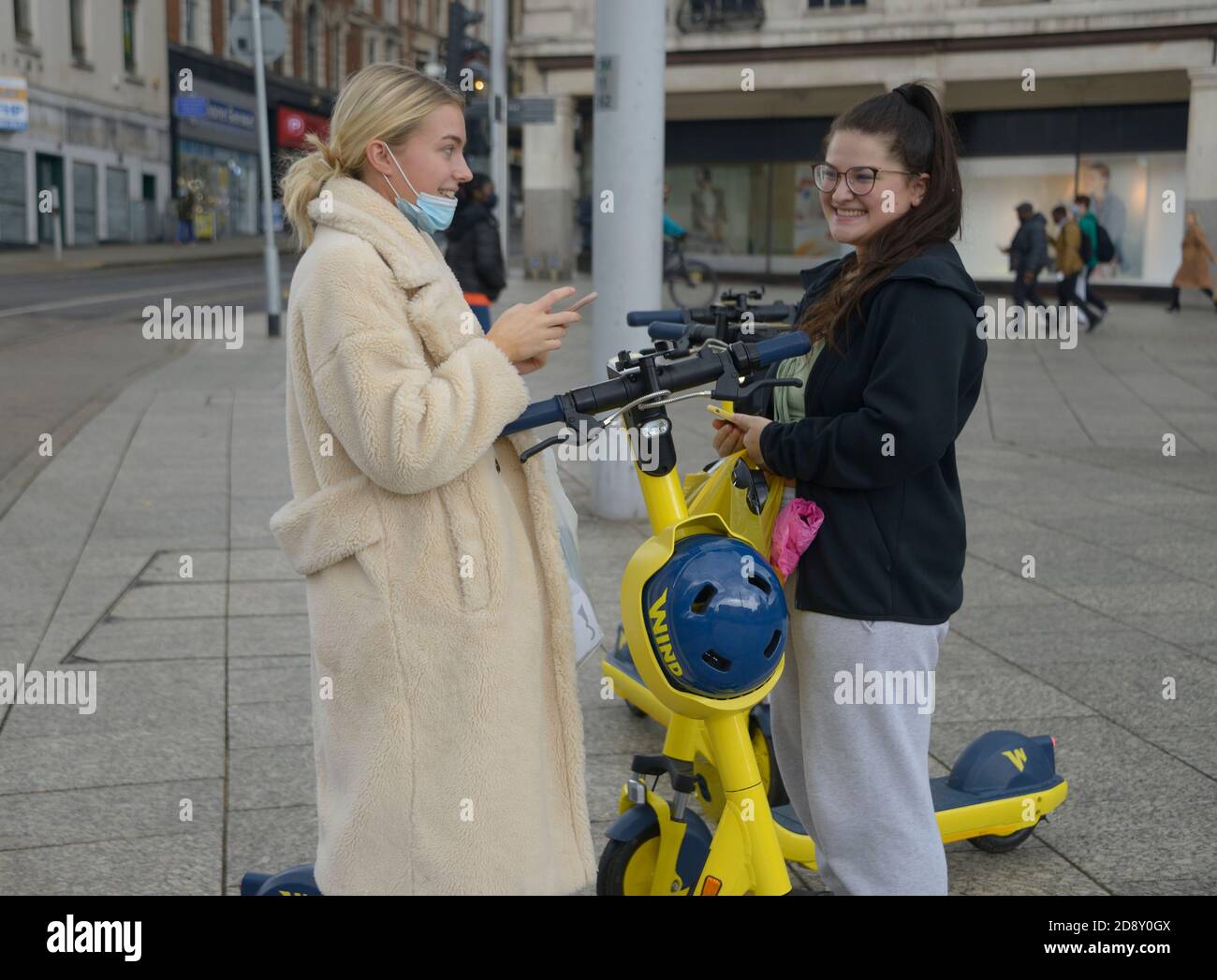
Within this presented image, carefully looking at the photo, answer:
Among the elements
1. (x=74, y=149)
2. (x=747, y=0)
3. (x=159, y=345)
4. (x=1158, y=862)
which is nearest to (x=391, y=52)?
(x=74, y=149)

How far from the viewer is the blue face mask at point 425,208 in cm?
254

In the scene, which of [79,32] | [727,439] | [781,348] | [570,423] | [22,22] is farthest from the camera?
[79,32]

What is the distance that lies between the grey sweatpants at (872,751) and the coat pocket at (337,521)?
2.73 ft

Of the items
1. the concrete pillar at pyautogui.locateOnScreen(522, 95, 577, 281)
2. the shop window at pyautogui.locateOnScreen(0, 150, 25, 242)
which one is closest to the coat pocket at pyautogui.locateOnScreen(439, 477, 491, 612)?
the concrete pillar at pyautogui.locateOnScreen(522, 95, 577, 281)

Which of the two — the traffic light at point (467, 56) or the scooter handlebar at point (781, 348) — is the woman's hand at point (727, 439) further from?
the traffic light at point (467, 56)

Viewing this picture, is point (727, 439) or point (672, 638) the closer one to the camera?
point (672, 638)

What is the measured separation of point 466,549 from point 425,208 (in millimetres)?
624

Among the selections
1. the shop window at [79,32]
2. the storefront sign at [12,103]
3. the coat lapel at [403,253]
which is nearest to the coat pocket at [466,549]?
the coat lapel at [403,253]

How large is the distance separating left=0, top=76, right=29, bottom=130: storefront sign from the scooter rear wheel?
119 ft

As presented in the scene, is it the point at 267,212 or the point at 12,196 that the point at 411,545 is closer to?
the point at 267,212

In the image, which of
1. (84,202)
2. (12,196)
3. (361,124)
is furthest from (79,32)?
(361,124)

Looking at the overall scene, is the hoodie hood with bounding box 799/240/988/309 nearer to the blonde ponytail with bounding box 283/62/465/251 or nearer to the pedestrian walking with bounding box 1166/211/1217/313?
the blonde ponytail with bounding box 283/62/465/251

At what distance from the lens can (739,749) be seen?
8.75 feet

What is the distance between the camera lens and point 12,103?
114 ft
